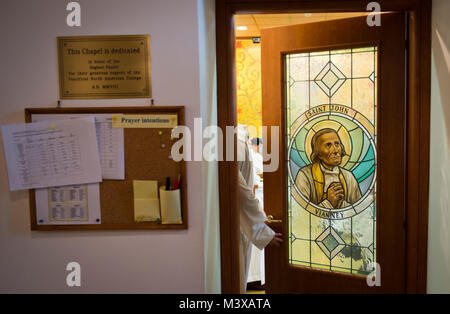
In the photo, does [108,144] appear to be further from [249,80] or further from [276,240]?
[249,80]

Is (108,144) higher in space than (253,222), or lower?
higher

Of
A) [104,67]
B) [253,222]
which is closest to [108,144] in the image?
[104,67]

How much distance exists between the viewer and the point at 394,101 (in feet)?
5.37

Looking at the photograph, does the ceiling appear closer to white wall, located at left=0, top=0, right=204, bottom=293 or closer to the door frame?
the door frame

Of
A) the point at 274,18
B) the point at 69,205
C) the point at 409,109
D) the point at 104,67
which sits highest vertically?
the point at 274,18

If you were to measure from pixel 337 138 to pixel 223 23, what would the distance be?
860 mm

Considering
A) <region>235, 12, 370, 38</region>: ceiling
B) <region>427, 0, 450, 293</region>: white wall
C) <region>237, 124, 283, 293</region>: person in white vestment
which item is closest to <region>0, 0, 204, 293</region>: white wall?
<region>237, 124, 283, 293</region>: person in white vestment

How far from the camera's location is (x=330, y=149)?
182cm

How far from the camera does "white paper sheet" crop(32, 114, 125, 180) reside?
121 cm

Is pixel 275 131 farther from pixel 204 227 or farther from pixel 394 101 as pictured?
pixel 204 227

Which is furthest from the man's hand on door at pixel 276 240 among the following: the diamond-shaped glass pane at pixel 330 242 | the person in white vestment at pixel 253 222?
the diamond-shaped glass pane at pixel 330 242

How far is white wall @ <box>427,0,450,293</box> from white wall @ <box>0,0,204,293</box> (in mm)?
1014

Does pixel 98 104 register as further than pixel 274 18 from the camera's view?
No

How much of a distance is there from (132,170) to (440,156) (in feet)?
4.21
